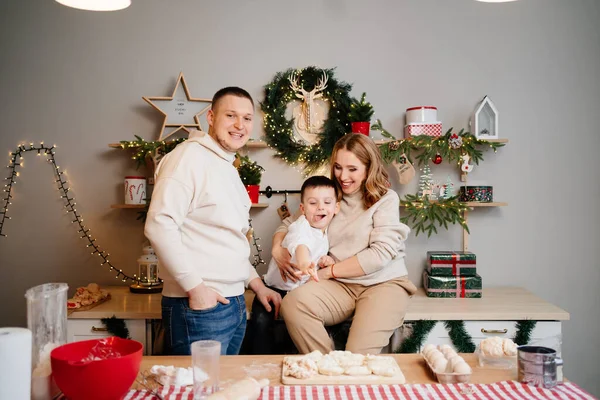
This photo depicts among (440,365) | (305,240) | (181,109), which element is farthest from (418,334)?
(181,109)

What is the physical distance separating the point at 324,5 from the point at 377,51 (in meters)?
0.45

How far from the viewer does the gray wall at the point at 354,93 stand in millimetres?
3422

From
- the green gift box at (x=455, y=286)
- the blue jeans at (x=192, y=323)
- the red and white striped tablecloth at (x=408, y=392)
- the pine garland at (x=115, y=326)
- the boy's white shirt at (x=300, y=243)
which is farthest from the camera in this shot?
the green gift box at (x=455, y=286)

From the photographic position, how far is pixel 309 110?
3.42m

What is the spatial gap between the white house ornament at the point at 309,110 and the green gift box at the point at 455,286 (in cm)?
114

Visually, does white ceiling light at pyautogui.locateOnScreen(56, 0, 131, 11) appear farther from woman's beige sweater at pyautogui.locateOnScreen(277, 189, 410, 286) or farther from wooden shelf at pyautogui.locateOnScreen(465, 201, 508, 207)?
wooden shelf at pyautogui.locateOnScreen(465, 201, 508, 207)

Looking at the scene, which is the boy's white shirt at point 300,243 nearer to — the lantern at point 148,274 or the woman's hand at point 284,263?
the woman's hand at point 284,263

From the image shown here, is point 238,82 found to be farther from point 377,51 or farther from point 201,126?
point 377,51

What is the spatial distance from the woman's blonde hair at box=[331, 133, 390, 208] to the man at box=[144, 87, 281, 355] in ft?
2.40

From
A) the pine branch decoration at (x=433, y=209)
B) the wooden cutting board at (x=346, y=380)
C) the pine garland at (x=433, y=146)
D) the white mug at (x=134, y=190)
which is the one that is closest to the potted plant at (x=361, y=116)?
the pine garland at (x=433, y=146)

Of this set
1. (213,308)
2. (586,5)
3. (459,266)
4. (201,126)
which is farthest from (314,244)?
(586,5)

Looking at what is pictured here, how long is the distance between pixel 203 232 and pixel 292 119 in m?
1.48

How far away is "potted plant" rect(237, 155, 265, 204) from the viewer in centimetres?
325

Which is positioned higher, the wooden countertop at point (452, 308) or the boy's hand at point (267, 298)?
the boy's hand at point (267, 298)
